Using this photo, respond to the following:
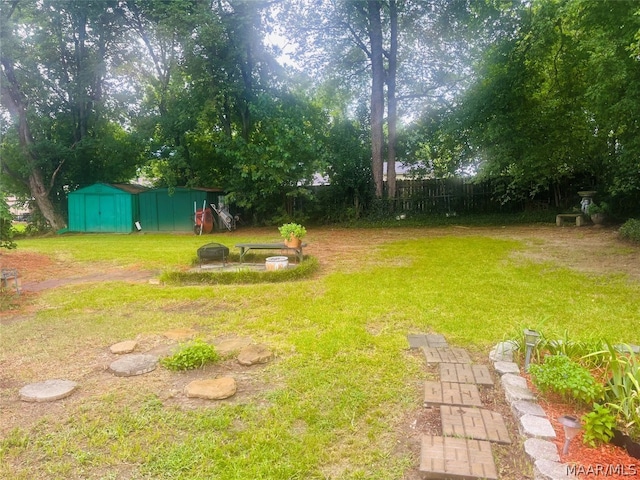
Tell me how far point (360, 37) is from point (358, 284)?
1375 cm

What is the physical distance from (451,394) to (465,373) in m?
0.36

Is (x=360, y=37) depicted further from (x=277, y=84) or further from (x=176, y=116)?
(x=176, y=116)

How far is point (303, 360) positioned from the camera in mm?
3254

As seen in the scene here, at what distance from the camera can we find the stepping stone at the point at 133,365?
121 inches

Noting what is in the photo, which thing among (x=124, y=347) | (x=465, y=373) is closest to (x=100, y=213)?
(x=124, y=347)

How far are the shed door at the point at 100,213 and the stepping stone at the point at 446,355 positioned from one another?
48.9 ft

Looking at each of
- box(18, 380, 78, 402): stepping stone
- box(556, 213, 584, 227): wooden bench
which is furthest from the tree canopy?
box(18, 380, 78, 402): stepping stone

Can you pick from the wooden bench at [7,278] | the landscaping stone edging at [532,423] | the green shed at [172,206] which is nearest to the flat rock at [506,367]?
the landscaping stone edging at [532,423]

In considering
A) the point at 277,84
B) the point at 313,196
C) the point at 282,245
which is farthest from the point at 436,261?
the point at 277,84

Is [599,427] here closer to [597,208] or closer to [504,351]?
Answer: [504,351]

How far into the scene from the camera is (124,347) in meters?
3.55

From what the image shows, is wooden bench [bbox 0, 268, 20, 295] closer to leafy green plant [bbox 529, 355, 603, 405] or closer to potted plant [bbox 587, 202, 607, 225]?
leafy green plant [bbox 529, 355, 603, 405]

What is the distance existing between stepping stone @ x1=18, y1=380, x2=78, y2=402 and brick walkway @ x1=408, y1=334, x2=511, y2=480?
231cm

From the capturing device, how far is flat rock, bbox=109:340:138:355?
137 inches
